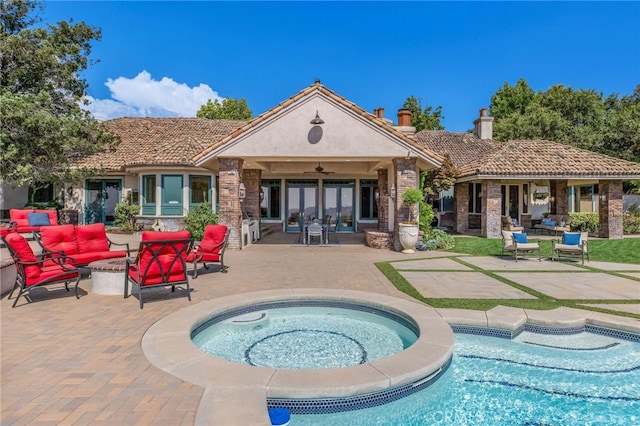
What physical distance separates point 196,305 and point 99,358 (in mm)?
2018

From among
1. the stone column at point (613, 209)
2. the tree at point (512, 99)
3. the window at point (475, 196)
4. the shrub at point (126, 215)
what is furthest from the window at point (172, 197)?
the tree at point (512, 99)

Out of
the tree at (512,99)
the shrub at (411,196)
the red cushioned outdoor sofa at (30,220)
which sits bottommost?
the red cushioned outdoor sofa at (30,220)

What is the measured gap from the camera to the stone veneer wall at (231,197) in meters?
13.7

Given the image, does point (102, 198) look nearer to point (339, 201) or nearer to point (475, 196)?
point (339, 201)

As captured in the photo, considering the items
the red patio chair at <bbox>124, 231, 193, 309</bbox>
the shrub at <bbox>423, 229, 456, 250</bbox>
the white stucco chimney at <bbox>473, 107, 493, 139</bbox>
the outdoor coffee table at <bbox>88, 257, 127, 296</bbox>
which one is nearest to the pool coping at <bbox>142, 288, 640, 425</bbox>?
the red patio chair at <bbox>124, 231, 193, 309</bbox>

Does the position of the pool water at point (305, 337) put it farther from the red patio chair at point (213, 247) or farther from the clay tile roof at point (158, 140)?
the clay tile roof at point (158, 140)

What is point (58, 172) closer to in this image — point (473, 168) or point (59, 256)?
point (59, 256)

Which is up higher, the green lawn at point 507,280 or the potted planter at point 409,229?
the potted planter at point 409,229

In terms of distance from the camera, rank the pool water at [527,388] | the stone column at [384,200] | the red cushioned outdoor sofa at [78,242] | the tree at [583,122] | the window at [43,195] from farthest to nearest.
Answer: the tree at [583,122] < the window at [43,195] < the stone column at [384,200] < the red cushioned outdoor sofa at [78,242] < the pool water at [527,388]

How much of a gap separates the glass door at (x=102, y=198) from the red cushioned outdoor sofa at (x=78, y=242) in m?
13.8

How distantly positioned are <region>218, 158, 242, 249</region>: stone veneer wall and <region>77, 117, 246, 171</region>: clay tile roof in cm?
425

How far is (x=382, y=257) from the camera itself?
Answer: 39.9ft

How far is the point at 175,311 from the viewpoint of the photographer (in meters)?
5.90

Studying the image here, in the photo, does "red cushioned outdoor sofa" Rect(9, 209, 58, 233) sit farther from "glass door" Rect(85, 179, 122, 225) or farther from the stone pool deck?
the stone pool deck
